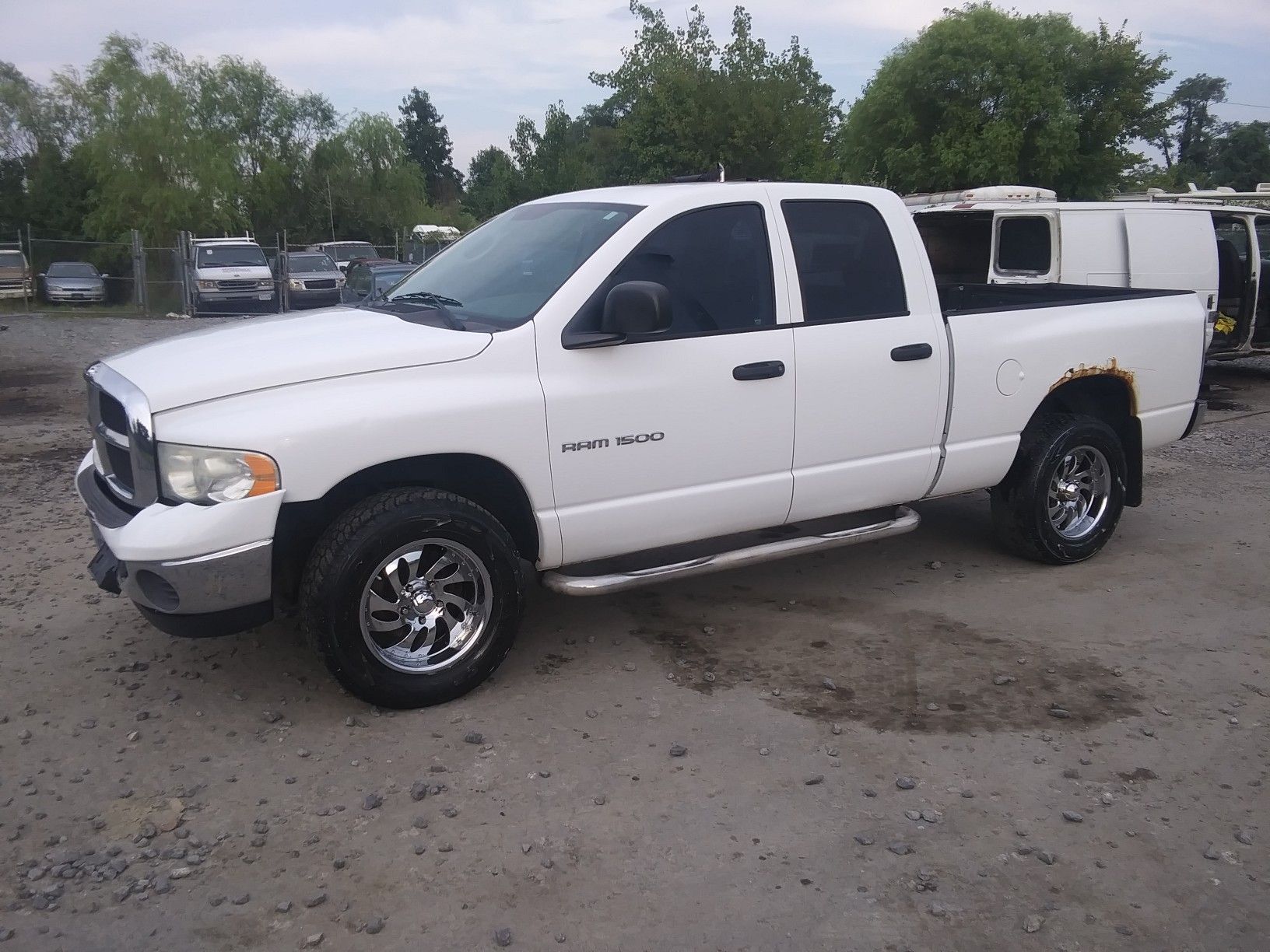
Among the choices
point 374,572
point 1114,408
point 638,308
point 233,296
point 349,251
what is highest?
point 349,251

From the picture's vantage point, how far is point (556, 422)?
168 inches

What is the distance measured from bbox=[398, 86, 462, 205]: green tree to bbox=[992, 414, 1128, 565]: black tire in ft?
306

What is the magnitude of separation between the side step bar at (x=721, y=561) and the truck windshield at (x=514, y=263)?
3.53 ft

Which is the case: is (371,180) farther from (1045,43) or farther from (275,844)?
(275,844)

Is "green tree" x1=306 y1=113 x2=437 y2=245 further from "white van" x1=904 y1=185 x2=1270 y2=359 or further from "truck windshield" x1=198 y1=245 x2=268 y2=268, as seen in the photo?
"white van" x1=904 y1=185 x2=1270 y2=359

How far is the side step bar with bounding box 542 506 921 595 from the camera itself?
4449mm

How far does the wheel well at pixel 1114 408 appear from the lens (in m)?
6.04

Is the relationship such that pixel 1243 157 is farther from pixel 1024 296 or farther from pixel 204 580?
pixel 204 580

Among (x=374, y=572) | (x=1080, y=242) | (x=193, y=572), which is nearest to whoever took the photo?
(x=193, y=572)

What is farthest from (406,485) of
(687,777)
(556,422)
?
(687,777)

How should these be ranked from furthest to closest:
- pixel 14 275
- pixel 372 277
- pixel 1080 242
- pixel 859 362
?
pixel 14 275 → pixel 372 277 → pixel 1080 242 → pixel 859 362

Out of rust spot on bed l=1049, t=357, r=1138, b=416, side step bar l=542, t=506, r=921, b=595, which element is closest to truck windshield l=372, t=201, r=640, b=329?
side step bar l=542, t=506, r=921, b=595

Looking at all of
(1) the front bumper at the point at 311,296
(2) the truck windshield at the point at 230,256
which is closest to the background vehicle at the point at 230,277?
(2) the truck windshield at the point at 230,256

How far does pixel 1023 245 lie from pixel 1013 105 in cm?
1631
